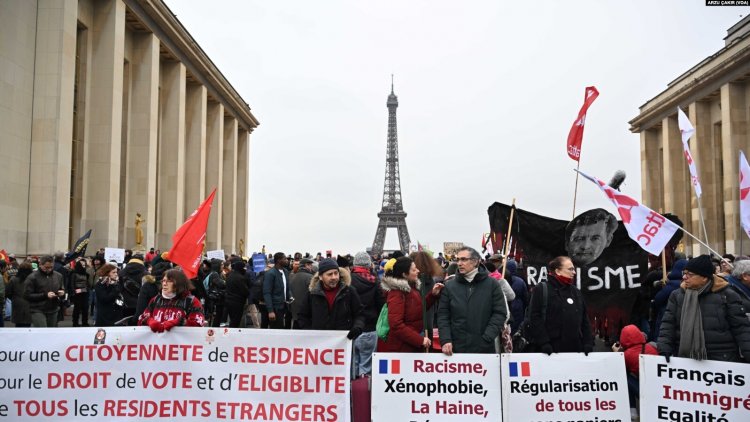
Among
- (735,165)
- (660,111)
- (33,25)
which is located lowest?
(735,165)

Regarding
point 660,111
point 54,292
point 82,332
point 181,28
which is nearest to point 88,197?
point 181,28

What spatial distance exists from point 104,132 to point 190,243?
73.7 ft

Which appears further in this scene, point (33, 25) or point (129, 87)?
point (129, 87)

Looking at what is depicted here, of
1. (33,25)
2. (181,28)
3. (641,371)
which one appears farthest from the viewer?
(181,28)

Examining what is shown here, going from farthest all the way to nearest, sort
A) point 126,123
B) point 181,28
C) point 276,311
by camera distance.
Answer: point 181,28
point 126,123
point 276,311

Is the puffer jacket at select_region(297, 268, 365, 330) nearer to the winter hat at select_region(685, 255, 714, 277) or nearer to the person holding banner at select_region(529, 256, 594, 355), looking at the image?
the person holding banner at select_region(529, 256, 594, 355)

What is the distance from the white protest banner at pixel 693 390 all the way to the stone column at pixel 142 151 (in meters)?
29.5

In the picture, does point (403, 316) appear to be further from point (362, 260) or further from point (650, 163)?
point (650, 163)

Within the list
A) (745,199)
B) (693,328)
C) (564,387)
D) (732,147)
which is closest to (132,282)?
(564,387)

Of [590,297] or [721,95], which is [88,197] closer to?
[590,297]

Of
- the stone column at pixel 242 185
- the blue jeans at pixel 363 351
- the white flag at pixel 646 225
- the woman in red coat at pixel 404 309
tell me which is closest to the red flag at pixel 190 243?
the blue jeans at pixel 363 351

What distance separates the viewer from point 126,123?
1298 inches

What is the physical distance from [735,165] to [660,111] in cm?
1330

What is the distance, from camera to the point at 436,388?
634cm
